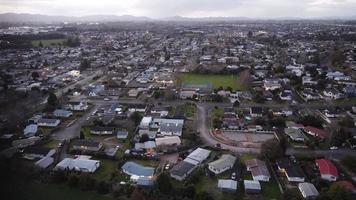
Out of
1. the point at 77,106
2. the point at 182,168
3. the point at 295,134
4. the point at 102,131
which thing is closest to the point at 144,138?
the point at 102,131

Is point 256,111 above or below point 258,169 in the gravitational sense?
above

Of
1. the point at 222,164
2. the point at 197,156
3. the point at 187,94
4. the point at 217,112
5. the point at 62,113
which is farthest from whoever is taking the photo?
the point at 187,94

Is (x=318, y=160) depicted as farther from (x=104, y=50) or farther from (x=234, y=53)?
(x=104, y=50)

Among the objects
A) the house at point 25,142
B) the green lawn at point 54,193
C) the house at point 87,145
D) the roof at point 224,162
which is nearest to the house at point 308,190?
the roof at point 224,162

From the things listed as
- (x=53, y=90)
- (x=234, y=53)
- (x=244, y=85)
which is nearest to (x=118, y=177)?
(x=53, y=90)

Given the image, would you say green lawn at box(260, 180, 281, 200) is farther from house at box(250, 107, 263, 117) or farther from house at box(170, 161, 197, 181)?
house at box(250, 107, 263, 117)

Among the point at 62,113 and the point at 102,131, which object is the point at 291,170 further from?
the point at 62,113

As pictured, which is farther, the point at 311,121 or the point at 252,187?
the point at 311,121
